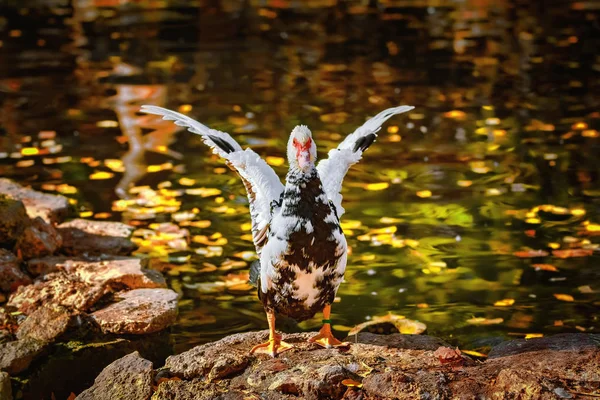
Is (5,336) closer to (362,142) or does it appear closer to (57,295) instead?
(57,295)

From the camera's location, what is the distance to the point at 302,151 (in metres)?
3.87

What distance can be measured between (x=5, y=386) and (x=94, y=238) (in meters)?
2.12

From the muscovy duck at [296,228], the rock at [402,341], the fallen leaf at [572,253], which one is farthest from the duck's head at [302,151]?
the fallen leaf at [572,253]

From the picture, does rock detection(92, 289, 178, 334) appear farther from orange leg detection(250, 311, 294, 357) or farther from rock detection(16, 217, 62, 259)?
orange leg detection(250, 311, 294, 357)

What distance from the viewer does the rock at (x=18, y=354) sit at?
4383 millimetres

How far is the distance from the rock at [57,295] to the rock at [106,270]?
10 cm

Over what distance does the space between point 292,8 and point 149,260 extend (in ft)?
35.4

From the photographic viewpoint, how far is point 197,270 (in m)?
6.05

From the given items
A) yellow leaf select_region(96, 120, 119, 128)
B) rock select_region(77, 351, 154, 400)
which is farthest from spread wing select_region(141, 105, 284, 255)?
yellow leaf select_region(96, 120, 119, 128)

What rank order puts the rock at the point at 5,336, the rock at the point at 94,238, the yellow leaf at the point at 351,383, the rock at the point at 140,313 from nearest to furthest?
the yellow leaf at the point at 351,383
the rock at the point at 5,336
the rock at the point at 140,313
the rock at the point at 94,238

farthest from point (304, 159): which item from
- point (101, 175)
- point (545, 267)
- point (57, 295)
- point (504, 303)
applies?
point (101, 175)

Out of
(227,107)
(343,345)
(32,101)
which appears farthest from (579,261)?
(32,101)

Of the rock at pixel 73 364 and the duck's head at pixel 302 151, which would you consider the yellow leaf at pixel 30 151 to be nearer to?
the rock at pixel 73 364

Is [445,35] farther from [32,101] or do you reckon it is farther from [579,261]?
[579,261]
